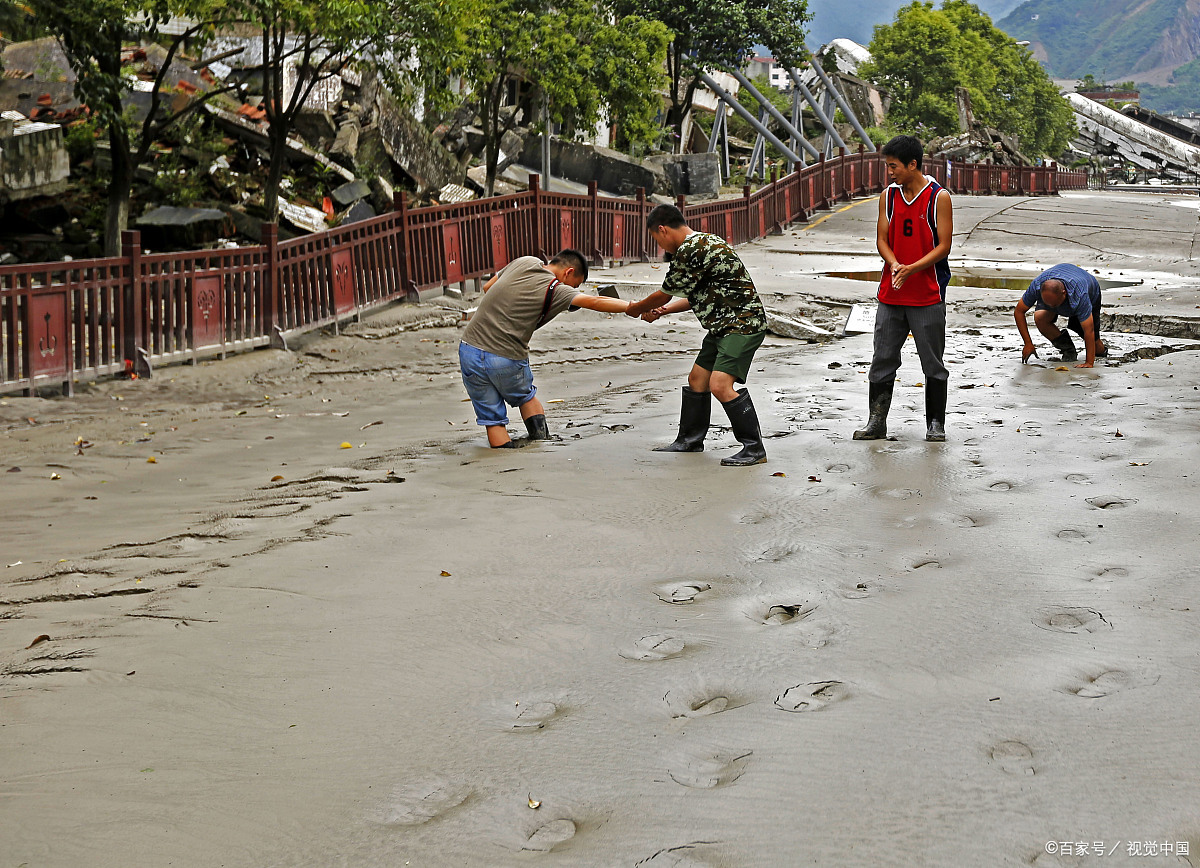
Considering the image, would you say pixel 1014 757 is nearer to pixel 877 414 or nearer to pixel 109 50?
pixel 877 414

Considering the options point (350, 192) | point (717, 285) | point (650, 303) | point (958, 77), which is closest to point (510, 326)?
point (650, 303)

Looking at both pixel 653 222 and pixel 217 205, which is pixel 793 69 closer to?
pixel 217 205

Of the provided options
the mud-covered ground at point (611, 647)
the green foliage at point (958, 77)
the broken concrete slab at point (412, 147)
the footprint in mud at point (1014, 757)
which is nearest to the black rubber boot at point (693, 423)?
the mud-covered ground at point (611, 647)

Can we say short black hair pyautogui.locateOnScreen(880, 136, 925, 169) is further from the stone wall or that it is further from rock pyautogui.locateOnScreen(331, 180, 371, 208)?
rock pyautogui.locateOnScreen(331, 180, 371, 208)

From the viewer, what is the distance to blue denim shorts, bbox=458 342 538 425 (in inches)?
283

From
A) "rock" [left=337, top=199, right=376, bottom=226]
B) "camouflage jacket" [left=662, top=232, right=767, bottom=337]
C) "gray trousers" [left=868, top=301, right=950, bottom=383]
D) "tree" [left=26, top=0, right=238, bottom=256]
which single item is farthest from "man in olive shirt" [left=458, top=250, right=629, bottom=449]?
"rock" [left=337, top=199, right=376, bottom=226]

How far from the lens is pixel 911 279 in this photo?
6711 mm

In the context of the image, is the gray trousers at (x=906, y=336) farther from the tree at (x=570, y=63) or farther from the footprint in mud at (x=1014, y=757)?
the tree at (x=570, y=63)

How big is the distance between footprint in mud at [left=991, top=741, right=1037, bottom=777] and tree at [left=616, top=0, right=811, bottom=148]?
32625mm

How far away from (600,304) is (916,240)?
1898 millimetres

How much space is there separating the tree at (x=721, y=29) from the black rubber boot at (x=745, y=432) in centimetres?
2890

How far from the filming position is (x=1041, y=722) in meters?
3.03

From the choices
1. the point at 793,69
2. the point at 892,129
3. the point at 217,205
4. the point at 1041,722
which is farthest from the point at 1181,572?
the point at 892,129

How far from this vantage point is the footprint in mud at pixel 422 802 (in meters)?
2.72
